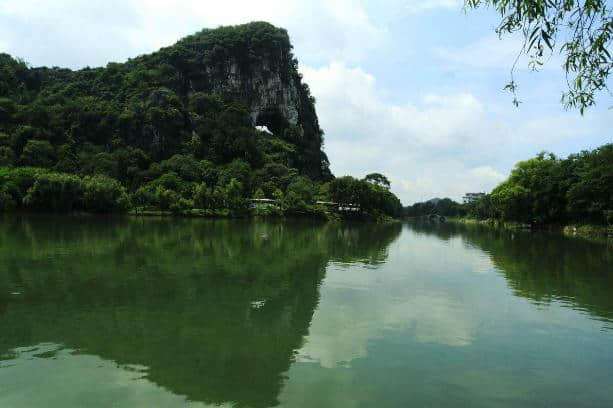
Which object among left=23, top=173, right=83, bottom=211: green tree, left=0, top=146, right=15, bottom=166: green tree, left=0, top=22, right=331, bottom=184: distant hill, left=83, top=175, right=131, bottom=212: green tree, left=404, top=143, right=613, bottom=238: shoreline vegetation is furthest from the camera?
left=0, top=22, right=331, bottom=184: distant hill

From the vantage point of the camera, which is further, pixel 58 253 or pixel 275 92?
pixel 275 92

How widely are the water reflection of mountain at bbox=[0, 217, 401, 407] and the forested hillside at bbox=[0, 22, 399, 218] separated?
4960 cm

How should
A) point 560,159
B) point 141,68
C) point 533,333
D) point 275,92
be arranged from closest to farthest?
point 533,333
point 560,159
point 141,68
point 275,92

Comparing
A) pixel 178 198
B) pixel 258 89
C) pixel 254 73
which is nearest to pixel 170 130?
pixel 258 89

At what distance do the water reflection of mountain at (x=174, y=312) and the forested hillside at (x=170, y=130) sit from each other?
49.6 meters

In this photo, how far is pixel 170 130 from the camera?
10250cm

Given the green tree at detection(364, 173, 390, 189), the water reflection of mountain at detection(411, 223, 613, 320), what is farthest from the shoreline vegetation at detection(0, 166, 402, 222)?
the water reflection of mountain at detection(411, 223, 613, 320)

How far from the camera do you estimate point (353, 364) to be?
7594 mm

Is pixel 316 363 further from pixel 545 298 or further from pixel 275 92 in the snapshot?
pixel 275 92

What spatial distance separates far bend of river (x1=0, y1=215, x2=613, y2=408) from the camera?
21.0ft

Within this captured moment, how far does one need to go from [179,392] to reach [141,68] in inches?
4997

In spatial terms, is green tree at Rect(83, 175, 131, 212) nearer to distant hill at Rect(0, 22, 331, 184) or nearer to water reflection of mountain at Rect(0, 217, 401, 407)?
distant hill at Rect(0, 22, 331, 184)

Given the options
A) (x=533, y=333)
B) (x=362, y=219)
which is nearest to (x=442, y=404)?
(x=533, y=333)

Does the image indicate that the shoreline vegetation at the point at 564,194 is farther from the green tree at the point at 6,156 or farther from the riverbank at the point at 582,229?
the green tree at the point at 6,156
